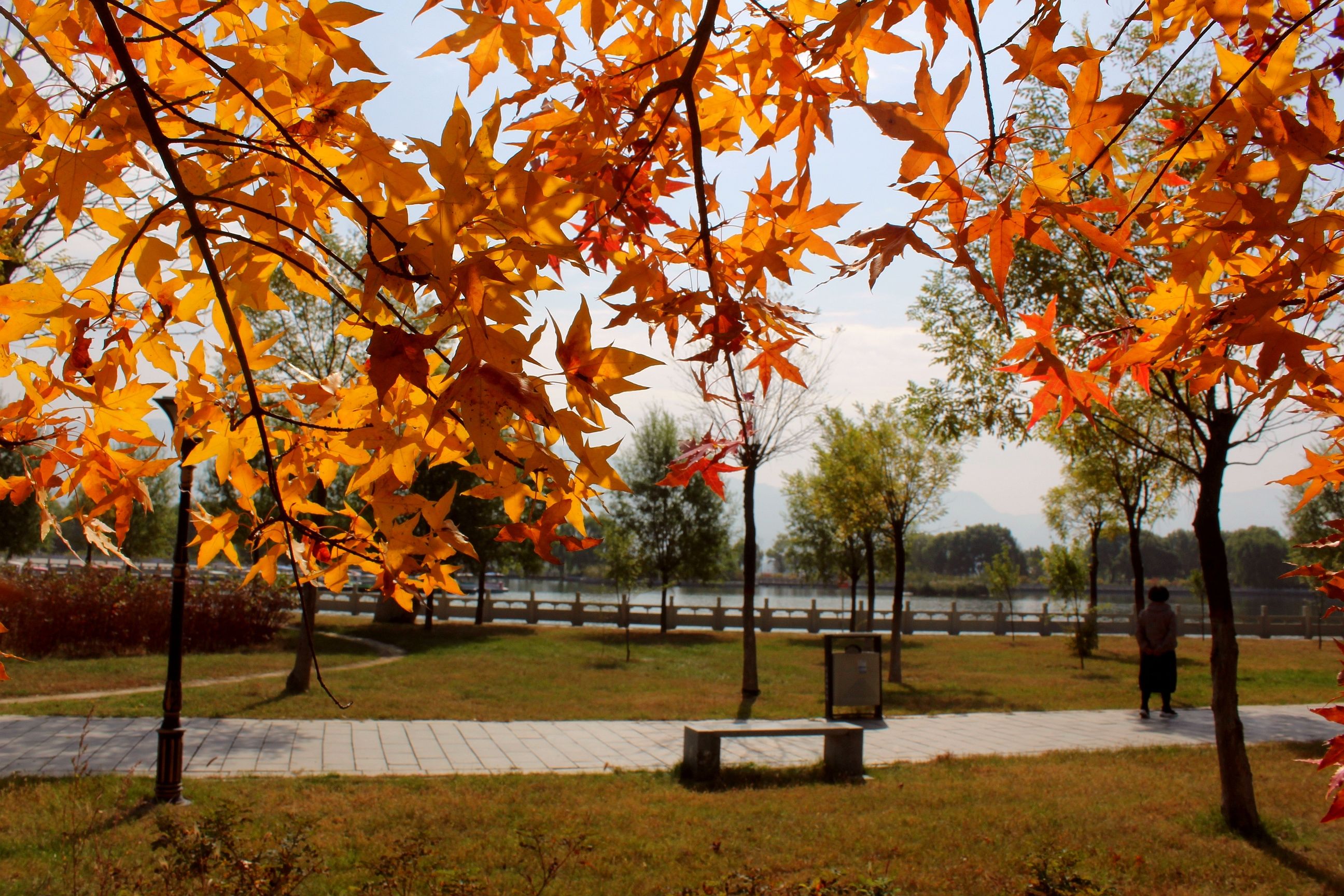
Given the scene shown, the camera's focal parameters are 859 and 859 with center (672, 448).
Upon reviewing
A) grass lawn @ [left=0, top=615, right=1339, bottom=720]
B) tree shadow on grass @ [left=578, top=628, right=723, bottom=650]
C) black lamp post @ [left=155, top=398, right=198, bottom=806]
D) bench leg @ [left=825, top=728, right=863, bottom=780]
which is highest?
black lamp post @ [left=155, top=398, right=198, bottom=806]

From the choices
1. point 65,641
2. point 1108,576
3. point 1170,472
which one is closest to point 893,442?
point 1170,472

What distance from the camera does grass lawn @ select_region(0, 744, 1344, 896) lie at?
4.48m

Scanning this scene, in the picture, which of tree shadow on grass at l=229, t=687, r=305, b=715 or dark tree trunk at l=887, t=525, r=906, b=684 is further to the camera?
dark tree trunk at l=887, t=525, r=906, b=684

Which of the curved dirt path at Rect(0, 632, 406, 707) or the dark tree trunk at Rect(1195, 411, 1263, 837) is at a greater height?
the dark tree trunk at Rect(1195, 411, 1263, 837)

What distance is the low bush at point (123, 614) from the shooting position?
1394 cm

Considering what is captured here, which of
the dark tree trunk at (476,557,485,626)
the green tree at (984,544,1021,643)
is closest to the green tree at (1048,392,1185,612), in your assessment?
the green tree at (984,544,1021,643)

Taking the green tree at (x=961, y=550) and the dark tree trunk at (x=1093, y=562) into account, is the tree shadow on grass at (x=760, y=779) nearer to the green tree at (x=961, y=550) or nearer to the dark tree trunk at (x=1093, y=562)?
the dark tree trunk at (x=1093, y=562)

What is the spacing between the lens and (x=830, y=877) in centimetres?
391

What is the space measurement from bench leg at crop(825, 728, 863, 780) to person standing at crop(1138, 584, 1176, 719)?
503cm

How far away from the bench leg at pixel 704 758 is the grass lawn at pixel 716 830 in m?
0.21

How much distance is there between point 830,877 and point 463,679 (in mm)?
10172

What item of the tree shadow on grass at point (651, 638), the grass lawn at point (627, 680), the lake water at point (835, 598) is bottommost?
the lake water at point (835, 598)

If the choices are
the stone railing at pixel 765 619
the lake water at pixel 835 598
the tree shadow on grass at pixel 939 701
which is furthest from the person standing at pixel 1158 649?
the lake water at pixel 835 598

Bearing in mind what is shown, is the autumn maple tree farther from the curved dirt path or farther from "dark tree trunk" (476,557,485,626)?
"dark tree trunk" (476,557,485,626)
